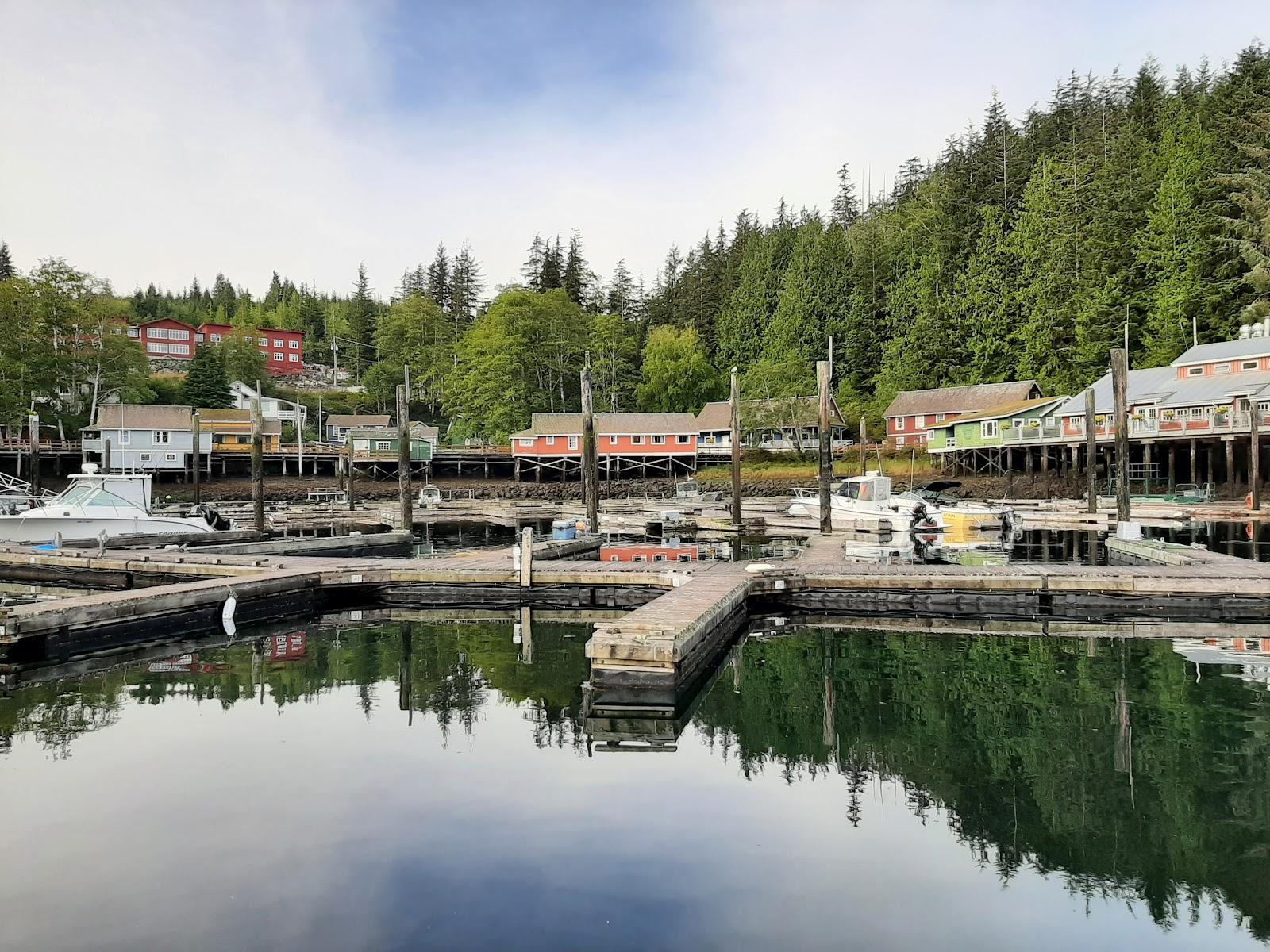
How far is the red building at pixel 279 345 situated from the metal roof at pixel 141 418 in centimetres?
5189

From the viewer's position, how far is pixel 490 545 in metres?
32.5

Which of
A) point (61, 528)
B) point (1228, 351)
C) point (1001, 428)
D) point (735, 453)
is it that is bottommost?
point (61, 528)

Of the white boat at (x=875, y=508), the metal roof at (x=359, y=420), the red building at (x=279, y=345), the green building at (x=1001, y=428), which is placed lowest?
the white boat at (x=875, y=508)

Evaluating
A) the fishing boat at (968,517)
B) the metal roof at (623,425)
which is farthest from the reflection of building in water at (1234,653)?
the metal roof at (623,425)

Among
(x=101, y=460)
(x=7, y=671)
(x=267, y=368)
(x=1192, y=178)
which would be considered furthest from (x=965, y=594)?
(x=267, y=368)

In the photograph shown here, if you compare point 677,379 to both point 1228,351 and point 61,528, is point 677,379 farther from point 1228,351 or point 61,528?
point 61,528

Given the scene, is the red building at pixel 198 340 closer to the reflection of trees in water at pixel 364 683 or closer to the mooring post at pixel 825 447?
the mooring post at pixel 825 447

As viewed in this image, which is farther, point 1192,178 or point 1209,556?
point 1192,178

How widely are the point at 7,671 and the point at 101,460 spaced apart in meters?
55.1

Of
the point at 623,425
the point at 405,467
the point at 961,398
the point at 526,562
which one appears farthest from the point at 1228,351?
the point at 526,562

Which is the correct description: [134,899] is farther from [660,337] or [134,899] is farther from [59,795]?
[660,337]

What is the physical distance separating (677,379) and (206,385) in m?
44.0

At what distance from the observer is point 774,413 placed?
229 feet

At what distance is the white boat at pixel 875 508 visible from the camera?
1262 inches
